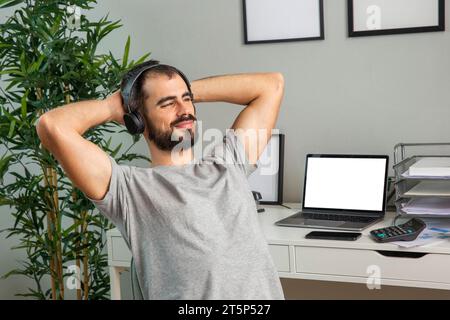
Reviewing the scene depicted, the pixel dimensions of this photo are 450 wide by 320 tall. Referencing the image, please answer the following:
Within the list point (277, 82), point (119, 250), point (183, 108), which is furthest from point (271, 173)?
point (183, 108)

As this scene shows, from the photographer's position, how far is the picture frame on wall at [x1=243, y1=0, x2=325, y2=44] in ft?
8.68

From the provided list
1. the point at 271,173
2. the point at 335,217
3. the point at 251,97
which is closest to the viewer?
the point at 251,97

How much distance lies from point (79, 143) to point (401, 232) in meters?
1.12

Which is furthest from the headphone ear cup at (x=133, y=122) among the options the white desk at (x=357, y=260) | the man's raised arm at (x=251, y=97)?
the white desk at (x=357, y=260)

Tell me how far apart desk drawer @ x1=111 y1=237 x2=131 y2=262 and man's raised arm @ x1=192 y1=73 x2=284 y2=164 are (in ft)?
3.56

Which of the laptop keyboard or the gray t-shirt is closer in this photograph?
the gray t-shirt

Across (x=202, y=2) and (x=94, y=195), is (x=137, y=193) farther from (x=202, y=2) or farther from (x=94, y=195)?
(x=202, y=2)

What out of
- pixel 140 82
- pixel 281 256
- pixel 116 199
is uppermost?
pixel 140 82

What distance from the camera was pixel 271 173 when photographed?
2.77m

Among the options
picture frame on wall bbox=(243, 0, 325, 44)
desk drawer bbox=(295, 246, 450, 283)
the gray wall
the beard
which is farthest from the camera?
picture frame on wall bbox=(243, 0, 325, 44)

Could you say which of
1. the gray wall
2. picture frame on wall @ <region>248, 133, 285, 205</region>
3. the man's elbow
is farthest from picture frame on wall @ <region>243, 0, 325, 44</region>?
the man's elbow

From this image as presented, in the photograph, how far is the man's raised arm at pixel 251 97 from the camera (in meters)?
1.63

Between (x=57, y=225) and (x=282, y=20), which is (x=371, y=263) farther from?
(x=57, y=225)

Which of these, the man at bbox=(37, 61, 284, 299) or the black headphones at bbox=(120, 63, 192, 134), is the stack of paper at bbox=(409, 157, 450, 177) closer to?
the man at bbox=(37, 61, 284, 299)
